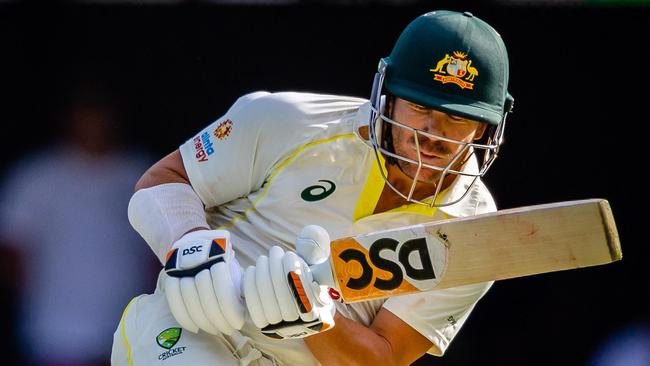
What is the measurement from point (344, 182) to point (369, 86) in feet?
4.70

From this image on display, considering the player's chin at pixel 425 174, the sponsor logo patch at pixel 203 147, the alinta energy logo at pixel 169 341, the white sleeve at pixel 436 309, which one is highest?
the sponsor logo patch at pixel 203 147

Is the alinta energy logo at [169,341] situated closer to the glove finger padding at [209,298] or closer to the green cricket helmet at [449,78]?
the glove finger padding at [209,298]

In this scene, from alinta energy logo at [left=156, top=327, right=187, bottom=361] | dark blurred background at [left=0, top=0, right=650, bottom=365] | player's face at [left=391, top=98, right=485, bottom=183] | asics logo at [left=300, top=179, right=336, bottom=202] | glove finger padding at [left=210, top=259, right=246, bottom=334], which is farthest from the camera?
dark blurred background at [left=0, top=0, right=650, bottom=365]

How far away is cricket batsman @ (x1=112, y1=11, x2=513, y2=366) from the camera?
2.36 m

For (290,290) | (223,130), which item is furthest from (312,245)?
(223,130)

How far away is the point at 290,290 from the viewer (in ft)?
6.59

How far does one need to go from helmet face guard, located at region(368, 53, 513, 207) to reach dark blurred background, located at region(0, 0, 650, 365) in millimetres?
1363

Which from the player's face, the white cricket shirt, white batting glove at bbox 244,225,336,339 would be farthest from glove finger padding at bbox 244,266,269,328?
the player's face

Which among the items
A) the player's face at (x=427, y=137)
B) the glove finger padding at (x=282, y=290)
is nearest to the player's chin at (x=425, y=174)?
the player's face at (x=427, y=137)

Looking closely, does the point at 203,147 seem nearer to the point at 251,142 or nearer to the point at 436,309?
the point at 251,142

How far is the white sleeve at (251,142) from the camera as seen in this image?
8.03 feet

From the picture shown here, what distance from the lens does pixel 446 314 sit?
255 centimetres

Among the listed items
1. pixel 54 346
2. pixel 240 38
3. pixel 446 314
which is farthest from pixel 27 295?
pixel 446 314

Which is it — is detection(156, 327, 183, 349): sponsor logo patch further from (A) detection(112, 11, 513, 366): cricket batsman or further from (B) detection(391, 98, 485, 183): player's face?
(B) detection(391, 98, 485, 183): player's face
